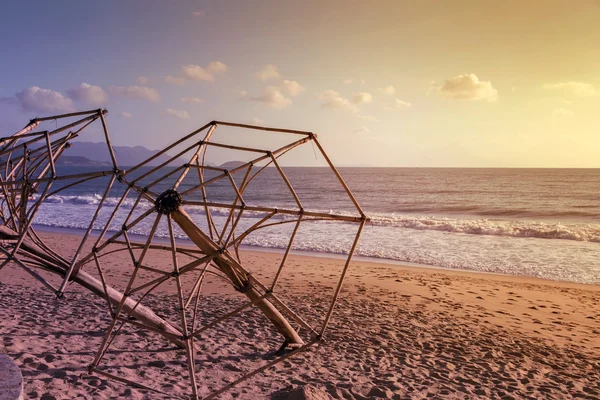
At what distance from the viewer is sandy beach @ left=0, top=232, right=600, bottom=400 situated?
455 centimetres

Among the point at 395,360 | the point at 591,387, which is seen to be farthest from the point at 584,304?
the point at 395,360

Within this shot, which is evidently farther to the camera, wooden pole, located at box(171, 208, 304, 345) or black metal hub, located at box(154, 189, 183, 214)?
→ wooden pole, located at box(171, 208, 304, 345)

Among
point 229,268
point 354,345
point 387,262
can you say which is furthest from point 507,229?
point 229,268

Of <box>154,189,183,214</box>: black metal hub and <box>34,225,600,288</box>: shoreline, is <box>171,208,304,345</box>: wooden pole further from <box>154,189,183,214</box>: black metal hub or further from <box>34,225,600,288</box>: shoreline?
<box>34,225,600,288</box>: shoreline

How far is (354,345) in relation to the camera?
5832mm

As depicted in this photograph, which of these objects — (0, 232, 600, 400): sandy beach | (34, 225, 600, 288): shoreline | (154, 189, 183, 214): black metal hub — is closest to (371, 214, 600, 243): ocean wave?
(34, 225, 600, 288): shoreline

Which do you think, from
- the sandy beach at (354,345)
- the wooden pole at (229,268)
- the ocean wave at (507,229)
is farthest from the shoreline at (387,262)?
the wooden pole at (229,268)

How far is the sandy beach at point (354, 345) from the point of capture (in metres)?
4.55

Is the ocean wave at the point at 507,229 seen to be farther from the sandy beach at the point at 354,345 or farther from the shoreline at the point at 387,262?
the sandy beach at the point at 354,345

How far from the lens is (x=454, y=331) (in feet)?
22.0

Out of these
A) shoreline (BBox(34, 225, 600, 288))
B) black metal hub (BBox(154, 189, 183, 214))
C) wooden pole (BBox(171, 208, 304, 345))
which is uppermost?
black metal hub (BBox(154, 189, 183, 214))

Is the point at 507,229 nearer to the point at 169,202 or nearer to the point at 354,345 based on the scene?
the point at 354,345

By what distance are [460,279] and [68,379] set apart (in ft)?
28.4

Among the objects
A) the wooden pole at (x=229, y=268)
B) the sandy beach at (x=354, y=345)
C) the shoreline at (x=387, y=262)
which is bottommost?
the shoreline at (x=387, y=262)
